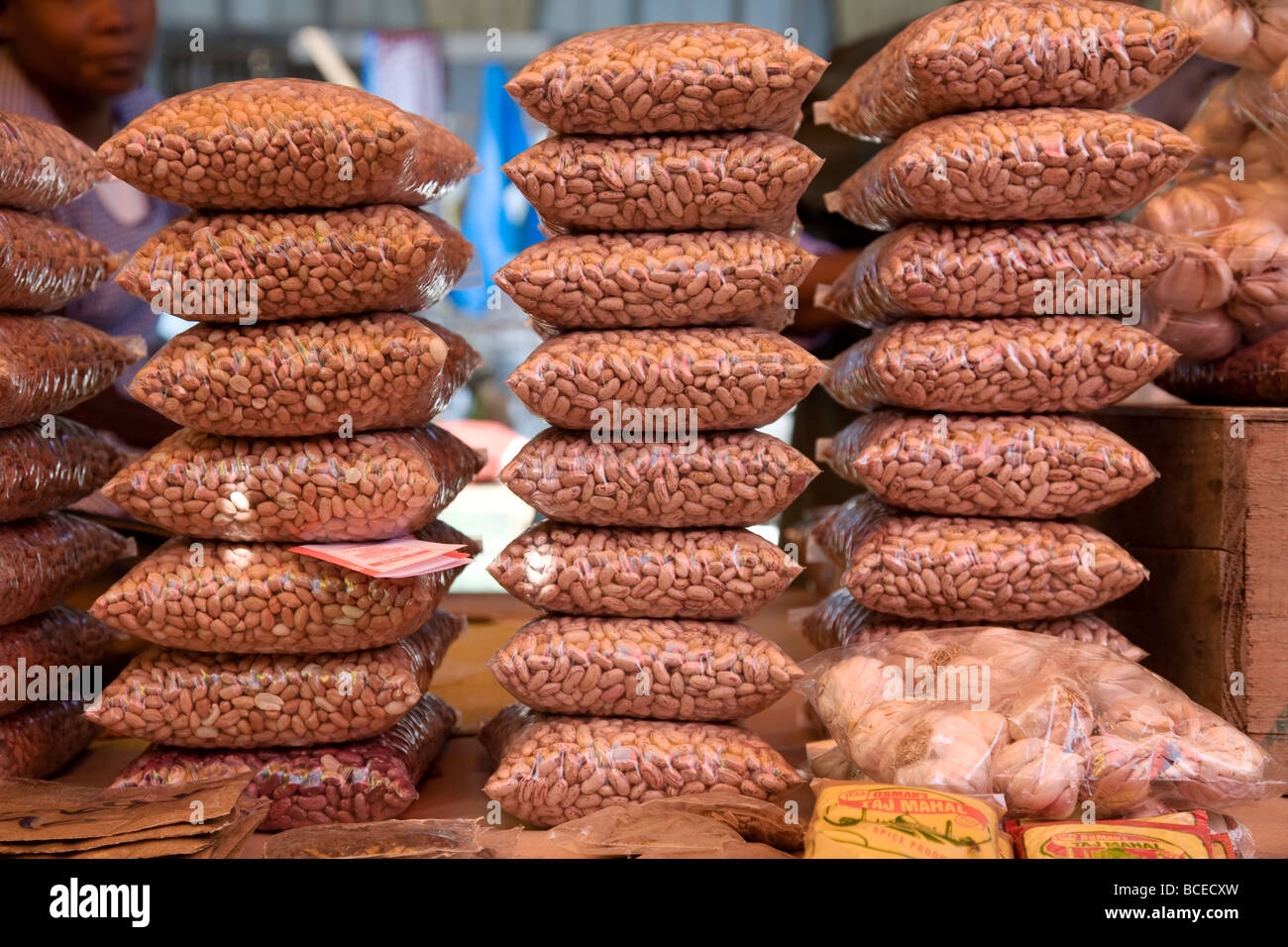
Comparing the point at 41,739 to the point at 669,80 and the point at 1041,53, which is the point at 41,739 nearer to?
the point at 669,80

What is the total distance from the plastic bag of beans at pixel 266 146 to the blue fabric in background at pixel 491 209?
64.5 inches

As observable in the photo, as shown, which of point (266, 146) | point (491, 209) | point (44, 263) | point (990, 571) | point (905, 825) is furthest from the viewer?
point (491, 209)

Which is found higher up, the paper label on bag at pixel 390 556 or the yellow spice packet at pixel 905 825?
the paper label on bag at pixel 390 556

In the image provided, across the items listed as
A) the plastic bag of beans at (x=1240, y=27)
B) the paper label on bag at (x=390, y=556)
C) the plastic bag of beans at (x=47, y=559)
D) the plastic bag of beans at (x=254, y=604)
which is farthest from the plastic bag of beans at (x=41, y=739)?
the plastic bag of beans at (x=1240, y=27)

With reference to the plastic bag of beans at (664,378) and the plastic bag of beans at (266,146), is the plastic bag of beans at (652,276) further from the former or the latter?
the plastic bag of beans at (266,146)

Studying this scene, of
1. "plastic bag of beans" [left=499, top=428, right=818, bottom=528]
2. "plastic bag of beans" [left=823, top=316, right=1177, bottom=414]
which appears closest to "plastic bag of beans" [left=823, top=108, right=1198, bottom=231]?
"plastic bag of beans" [left=823, top=316, right=1177, bottom=414]

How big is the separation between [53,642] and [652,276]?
1.10 m

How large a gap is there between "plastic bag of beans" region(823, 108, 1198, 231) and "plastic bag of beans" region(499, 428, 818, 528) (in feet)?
1.44

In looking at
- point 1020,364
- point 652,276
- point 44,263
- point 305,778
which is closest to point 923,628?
point 1020,364

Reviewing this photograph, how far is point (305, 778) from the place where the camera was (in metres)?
1.52

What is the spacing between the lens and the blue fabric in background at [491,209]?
3.12 metres
